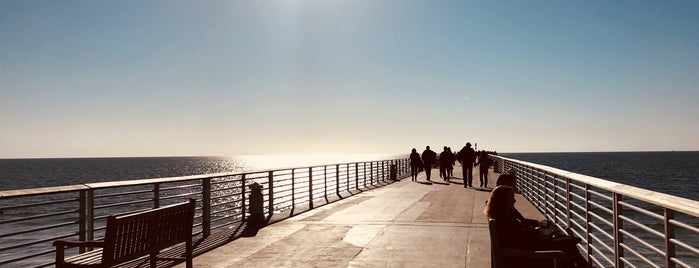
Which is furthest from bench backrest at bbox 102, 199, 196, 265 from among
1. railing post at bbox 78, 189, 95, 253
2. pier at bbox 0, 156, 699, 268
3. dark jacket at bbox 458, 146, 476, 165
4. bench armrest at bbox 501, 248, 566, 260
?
dark jacket at bbox 458, 146, 476, 165

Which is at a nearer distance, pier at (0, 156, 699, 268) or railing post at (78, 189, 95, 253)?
pier at (0, 156, 699, 268)

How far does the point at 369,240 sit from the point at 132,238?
4.95m

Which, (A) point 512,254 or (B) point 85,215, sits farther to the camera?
(B) point 85,215

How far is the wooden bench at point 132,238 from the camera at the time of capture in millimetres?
4984

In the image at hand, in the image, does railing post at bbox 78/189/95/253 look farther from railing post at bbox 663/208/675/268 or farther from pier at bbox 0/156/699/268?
railing post at bbox 663/208/675/268

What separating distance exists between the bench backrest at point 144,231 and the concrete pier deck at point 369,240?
5.26 feet

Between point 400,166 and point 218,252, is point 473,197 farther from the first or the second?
point 400,166

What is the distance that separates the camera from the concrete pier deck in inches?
309

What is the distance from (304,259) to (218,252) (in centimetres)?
155

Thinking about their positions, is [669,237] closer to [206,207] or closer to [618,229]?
[618,229]

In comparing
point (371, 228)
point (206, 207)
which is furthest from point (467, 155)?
point (206, 207)

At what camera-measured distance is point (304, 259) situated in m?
8.00

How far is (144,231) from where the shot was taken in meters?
5.50

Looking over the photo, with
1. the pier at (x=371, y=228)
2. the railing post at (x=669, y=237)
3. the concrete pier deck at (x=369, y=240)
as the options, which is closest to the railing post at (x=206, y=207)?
the pier at (x=371, y=228)
